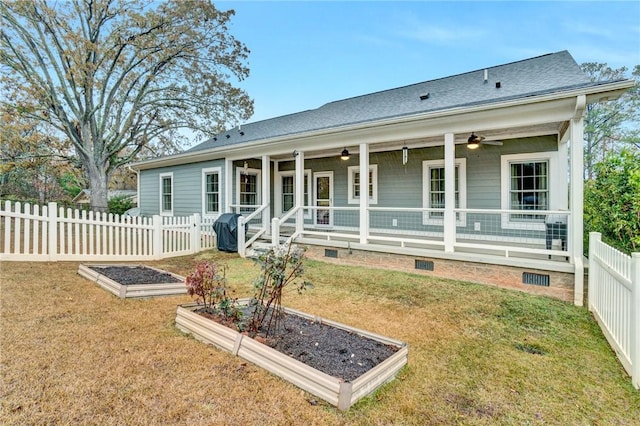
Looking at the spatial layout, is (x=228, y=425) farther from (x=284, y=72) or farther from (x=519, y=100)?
(x=284, y=72)

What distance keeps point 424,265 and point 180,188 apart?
10348 mm

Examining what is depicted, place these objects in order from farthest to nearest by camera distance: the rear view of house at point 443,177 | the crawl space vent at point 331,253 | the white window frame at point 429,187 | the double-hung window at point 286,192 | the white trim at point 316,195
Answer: the double-hung window at point 286,192 < the white trim at point 316,195 < the white window frame at point 429,187 < the crawl space vent at point 331,253 < the rear view of house at point 443,177

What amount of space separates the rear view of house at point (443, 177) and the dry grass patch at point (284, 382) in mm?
1580

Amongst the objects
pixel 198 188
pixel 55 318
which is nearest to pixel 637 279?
pixel 55 318

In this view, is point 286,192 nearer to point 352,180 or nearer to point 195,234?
point 352,180

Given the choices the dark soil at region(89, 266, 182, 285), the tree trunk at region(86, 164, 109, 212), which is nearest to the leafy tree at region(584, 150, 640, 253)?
the dark soil at region(89, 266, 182, 285)

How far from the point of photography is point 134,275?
18.2 feet

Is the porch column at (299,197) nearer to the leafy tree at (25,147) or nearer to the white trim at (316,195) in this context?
the white trim at (316,195)

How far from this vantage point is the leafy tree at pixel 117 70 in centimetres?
1305

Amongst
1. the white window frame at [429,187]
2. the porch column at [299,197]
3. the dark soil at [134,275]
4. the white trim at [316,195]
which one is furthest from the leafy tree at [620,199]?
the dark soil at [134,275]

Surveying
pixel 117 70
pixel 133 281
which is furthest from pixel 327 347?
pixel 117 70

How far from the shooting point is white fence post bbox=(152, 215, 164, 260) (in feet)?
26.7

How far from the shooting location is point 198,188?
40.7ft

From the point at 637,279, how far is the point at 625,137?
20.6m
